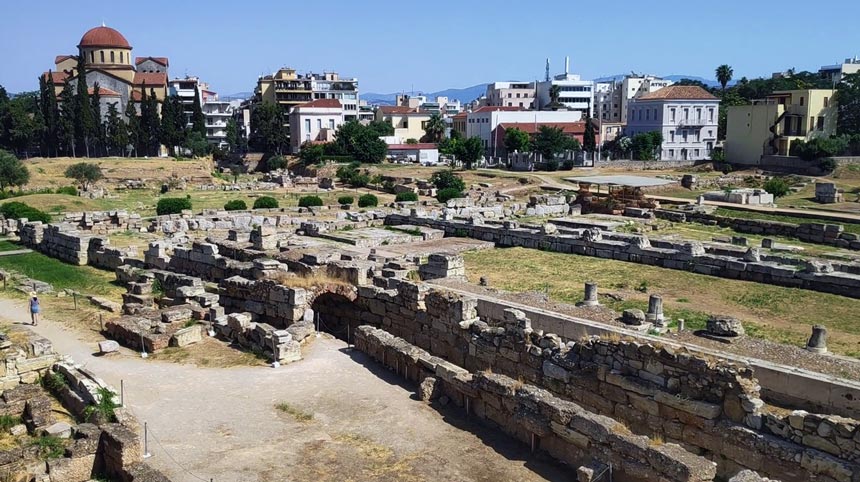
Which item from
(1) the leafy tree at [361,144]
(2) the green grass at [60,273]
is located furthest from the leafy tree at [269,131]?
(2) the green grass at [60,273]

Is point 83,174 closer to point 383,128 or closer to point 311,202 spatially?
point 311,202

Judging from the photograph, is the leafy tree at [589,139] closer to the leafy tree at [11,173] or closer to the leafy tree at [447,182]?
the leafy tree at [447,182]

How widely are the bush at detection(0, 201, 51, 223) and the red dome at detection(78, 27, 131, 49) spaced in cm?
5906

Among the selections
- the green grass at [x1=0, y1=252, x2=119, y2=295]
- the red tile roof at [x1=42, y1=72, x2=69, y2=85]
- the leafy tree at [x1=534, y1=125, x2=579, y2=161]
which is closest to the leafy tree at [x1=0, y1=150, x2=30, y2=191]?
the green grass at [x1=0, y1=252, x2=119, y2=295]

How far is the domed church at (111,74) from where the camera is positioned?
88.7 meters

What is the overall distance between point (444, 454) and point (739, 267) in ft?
51.4

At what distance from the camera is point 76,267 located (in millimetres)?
29797

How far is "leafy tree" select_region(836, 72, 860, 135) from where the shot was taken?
71.8 meters

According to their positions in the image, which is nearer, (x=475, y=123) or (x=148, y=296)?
(x=148, y=296)

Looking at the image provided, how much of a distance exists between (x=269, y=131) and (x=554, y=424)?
273 feet

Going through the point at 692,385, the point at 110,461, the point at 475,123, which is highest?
the point at 475,123

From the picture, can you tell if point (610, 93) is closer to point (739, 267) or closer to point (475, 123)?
point (475, 123)

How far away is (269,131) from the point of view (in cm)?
9062

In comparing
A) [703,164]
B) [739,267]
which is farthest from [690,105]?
[739,267]
